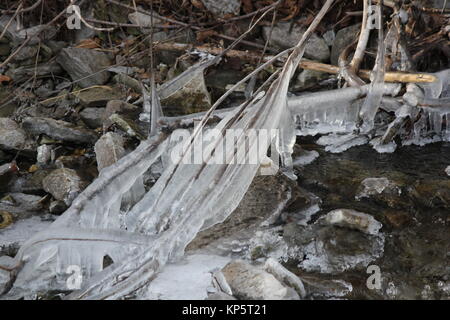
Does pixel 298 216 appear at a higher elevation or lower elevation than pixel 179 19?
lower

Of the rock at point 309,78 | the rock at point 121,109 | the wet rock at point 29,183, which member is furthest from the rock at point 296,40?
the wet rock at point 29,183

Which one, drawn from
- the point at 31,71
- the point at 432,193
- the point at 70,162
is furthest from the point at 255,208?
the point at 31,71

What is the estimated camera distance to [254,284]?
301 cm

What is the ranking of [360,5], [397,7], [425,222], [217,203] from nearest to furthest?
[217,203]
[425,222]
[397,7]
[360,5]

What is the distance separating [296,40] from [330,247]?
3.11 m

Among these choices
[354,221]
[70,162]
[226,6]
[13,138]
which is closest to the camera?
[354,221]

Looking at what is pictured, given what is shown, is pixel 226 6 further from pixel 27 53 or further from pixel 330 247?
pixel 330 247

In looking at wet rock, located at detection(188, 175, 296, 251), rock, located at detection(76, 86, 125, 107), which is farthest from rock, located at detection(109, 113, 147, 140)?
wet rock, located at detection(188, 175, 296, 251)

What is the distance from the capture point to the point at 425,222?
3.80 meters

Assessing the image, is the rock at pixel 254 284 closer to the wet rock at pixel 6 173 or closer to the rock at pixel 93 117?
the wet rock at pixel 6 173

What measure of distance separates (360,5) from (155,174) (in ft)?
10.2

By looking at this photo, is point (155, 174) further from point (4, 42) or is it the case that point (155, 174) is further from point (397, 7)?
point (4, 42)

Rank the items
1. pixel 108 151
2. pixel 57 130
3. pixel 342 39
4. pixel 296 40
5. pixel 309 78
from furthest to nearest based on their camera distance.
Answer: pixel 296 40, pixel 342 39, pixel 309 78, pixel 57 130, pixel 108 151

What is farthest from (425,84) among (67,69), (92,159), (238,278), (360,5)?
(67,69)
